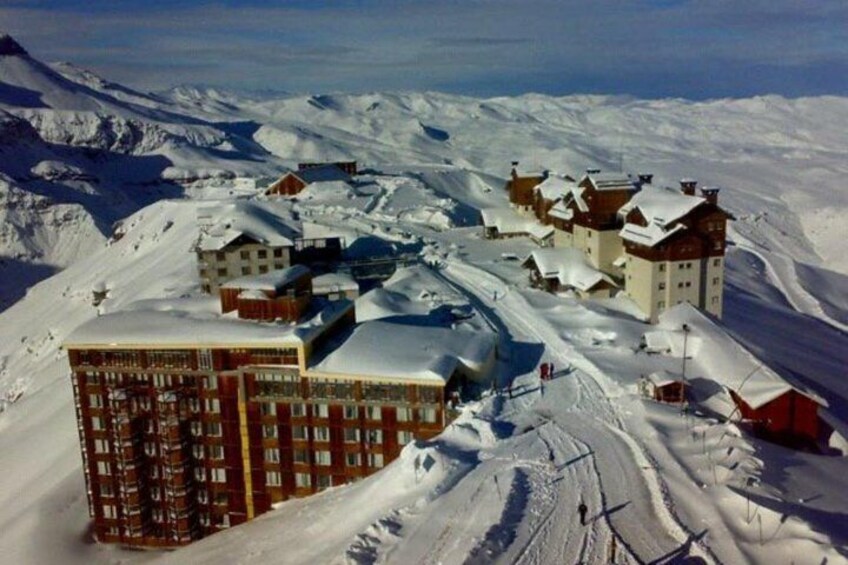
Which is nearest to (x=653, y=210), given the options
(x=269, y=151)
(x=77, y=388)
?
(x=77, y=388)

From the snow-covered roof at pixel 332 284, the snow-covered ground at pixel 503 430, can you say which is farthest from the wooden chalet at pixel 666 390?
the snow-covered roof at pixel 332 284

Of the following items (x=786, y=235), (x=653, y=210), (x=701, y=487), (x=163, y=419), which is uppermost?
(x=653, y=210)

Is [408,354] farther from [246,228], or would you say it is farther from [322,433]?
[246,228]

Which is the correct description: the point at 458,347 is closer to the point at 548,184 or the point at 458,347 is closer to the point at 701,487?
the point at 701,487

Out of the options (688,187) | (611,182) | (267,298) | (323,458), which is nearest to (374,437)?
(323,458)

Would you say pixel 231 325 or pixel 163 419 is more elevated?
pixel 231 325

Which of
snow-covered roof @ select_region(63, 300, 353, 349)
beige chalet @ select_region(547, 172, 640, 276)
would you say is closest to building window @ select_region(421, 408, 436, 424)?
snow-covered roof @ select_region(63, 300, 353, 349)

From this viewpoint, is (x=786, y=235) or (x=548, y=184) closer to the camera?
(x=548, y=184)

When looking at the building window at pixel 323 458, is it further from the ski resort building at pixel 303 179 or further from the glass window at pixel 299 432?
the ski resort building at pixel 303 179
